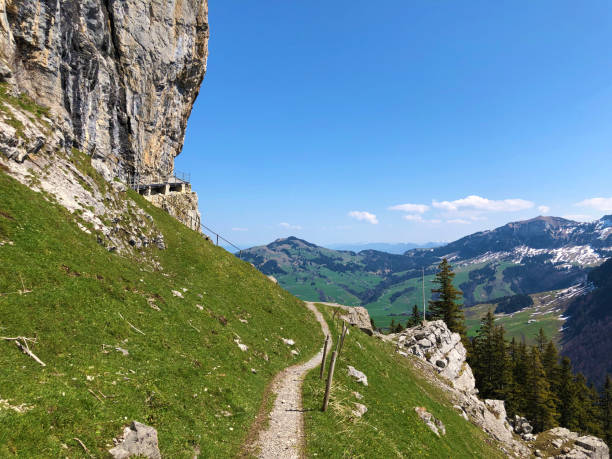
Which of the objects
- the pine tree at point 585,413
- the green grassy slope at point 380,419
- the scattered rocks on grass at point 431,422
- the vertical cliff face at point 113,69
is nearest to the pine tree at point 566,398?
the pine tree at point 585,413

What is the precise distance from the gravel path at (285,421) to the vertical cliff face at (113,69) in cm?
3284

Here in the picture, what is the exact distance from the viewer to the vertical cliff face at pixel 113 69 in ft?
124

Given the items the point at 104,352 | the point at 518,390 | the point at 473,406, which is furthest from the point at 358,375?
the point at 518,390

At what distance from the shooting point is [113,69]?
55938 millimetres

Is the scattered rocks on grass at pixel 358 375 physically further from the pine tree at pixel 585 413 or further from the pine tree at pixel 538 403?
the pine tree at pixel 585 413

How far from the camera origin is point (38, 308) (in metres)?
16.5

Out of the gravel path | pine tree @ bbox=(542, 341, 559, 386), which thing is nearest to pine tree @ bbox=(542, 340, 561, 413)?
pine tree @ bbox=(542, 341, 559, 386)

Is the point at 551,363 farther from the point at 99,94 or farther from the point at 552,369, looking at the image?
the point at 99,94

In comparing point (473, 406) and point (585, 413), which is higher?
point (473, 406)

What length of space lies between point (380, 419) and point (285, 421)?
29.0 feet

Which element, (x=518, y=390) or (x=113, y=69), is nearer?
(x=113, y=69)

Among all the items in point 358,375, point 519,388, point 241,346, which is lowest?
point 519,388

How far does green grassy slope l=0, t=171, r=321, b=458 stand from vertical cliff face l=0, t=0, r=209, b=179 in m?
18.8

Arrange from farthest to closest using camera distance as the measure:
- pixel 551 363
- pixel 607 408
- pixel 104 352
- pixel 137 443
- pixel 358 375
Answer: pixel 607 408, pixel 551 363, pixel 358 375, pixel 104 352, pixel 137 443
